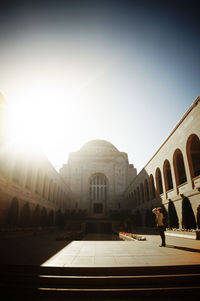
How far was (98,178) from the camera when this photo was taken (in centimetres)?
4056

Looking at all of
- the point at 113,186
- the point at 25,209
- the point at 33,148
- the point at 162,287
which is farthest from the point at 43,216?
the point at 113,186

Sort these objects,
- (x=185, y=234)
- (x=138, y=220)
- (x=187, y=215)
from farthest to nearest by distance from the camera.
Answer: (x=138, y=220) < (x=187, y=215) < (x=185, y=234)

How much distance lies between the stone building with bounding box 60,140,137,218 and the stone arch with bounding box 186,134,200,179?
21.3 meters

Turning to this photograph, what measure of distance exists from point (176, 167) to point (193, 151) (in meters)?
2.96

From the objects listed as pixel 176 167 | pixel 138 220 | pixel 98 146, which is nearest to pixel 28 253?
pixel 176 167

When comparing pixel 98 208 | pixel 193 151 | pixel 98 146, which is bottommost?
pixel 98 208

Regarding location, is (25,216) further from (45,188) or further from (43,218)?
(45,188)

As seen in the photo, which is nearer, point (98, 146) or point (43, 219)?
point (43, 219)

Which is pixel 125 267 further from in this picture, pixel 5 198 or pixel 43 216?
pixel 43 216

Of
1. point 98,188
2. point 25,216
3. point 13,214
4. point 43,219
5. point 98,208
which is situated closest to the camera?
point 13,214

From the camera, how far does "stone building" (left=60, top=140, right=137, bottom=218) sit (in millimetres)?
37344

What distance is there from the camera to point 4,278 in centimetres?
432

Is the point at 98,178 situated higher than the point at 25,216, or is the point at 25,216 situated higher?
the point at 98,178

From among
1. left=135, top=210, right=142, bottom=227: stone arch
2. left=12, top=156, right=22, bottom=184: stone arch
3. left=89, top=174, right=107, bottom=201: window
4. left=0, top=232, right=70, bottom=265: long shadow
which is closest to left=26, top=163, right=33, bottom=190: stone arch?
left=12, top=156, right=22, bottom=184: stone arch
